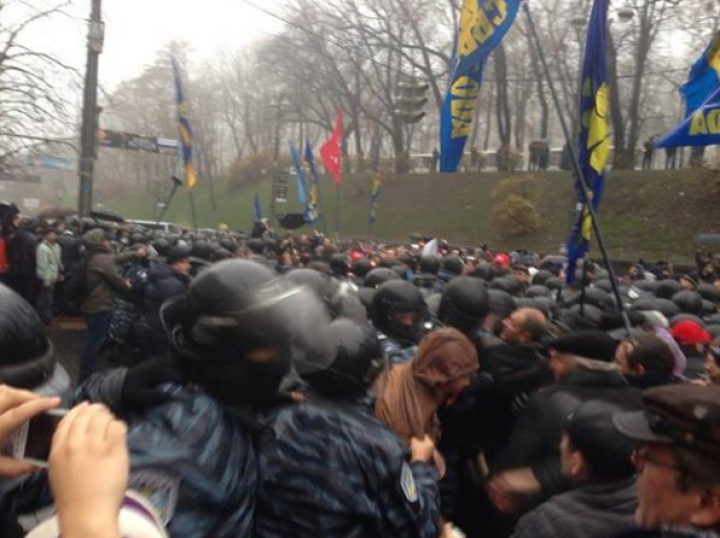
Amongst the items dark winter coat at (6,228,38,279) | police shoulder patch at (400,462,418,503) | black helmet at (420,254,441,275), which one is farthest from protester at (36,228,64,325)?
police shoulder patch at (400,462,418,503)

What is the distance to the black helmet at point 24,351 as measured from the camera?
1.69 metres

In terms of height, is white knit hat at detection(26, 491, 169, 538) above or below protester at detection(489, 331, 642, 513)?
above

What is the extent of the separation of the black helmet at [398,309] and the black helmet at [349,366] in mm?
1711

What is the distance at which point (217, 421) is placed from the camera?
185cm

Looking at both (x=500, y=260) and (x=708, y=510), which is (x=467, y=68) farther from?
(x=708, y=510)

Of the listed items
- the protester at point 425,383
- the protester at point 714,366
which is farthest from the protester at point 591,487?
the protester at point 714,366

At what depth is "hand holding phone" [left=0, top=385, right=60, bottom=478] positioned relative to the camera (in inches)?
51.6

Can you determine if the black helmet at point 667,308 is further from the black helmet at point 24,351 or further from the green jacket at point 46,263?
the green jacket at point 46,263

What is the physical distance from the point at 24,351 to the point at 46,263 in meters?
9.55

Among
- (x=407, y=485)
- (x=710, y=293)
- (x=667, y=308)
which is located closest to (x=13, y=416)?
(x=407, y=485)

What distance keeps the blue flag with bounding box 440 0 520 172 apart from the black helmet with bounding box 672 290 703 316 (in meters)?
2.54

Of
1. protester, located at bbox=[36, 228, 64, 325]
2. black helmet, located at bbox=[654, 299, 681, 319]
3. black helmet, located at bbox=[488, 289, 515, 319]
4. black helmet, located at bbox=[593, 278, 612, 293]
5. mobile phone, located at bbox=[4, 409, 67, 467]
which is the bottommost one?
protester, located at bbox=[36, 228, 64, 325]

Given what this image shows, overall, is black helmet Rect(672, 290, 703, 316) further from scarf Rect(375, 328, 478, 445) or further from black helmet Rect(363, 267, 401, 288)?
scarf Rect(375, 328, 478, 445)

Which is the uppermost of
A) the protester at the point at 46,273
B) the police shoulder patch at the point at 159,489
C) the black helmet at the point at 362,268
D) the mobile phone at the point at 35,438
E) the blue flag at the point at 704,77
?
the blue flag at the point at 704,77
